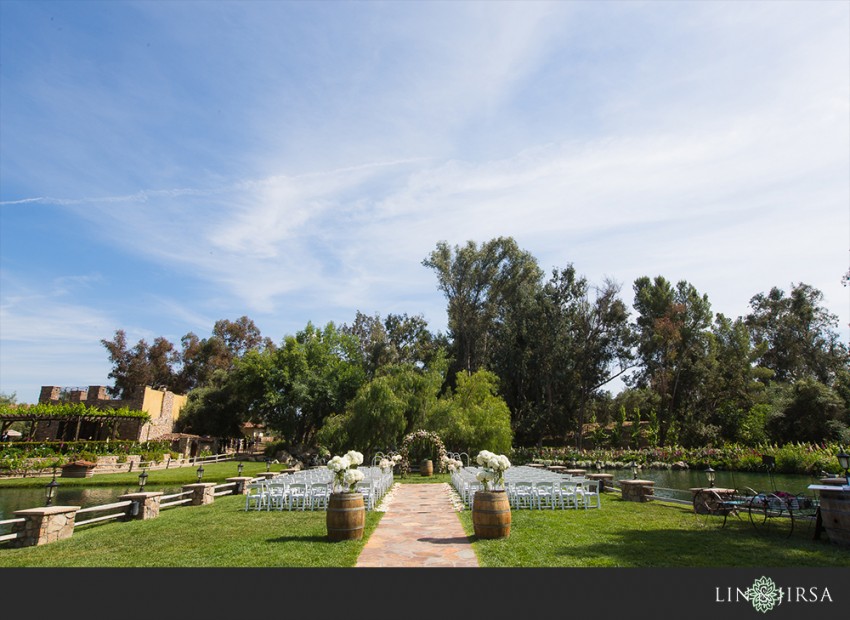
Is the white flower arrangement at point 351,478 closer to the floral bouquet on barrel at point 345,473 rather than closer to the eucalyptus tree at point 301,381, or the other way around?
the floral bouquet on barrel at point 345,473

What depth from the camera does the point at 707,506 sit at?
33.7 feet

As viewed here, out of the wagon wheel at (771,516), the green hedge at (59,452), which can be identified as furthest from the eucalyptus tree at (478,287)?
the wagon wheel at (771,516)

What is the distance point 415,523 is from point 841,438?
30.7 metres

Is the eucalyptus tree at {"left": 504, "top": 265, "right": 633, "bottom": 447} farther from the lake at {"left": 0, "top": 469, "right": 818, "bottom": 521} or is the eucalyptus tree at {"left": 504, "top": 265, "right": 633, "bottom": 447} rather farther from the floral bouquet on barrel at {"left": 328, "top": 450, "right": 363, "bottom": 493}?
the floral bouquet on barrel at {"left": 328, "top": 450, "right": 363, "bottom": 493}

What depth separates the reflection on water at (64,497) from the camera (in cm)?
1544

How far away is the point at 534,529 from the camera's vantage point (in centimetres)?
870

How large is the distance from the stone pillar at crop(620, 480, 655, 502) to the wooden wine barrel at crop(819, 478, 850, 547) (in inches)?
207

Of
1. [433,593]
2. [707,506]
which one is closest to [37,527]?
[433,593]

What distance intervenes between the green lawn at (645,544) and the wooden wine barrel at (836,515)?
0.18 m

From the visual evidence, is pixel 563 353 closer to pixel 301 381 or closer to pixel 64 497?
pixel 301 381

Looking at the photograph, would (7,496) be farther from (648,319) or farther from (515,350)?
(648,319)

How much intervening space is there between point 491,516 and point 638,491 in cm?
719

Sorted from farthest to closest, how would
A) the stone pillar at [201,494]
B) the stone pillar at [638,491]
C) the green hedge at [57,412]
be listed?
the green hedge at [57,412], the stone pillar at [201,494], the stone pillar at [638,491]
